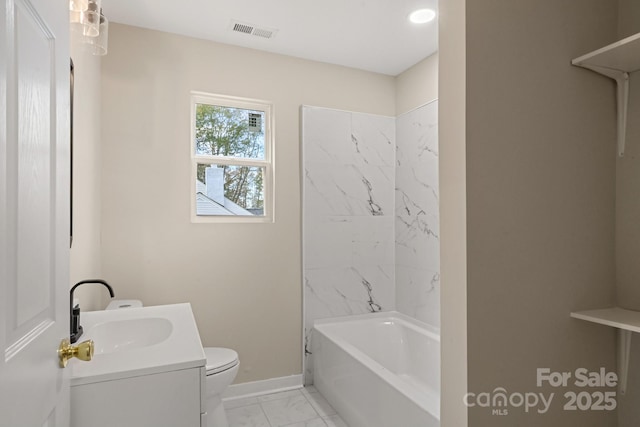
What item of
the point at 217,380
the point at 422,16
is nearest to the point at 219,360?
the point at 217,380

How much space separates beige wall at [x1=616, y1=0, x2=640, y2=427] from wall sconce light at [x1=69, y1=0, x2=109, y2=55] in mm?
2210

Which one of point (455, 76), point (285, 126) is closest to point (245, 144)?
point (285, 126)

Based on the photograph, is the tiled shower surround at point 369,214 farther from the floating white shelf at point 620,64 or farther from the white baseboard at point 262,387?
the floating white shelf at point 620,64

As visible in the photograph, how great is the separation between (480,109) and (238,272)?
216cm

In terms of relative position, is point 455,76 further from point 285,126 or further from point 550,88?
point 285,126

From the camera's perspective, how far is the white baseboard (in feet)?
9.33

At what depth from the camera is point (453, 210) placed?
4.18 ft

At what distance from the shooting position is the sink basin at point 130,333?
170cm

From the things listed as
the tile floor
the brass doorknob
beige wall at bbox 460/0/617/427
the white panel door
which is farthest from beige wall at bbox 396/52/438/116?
the brass doorknob

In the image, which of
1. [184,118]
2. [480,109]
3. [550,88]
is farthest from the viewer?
[184,118]

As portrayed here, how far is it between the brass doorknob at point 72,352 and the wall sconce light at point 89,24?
4.67 ft

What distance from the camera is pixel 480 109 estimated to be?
1.25 meters

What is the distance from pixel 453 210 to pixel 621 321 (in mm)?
645

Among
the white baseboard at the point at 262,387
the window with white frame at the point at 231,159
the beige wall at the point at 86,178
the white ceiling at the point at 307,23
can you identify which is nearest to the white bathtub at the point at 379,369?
the white baseboard at the point at 262,387
